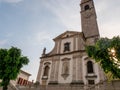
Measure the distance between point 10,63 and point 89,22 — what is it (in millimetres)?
21653

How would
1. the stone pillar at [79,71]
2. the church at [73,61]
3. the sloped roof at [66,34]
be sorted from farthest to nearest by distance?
the sloped roof at [66,34] < the church at [73,61] < the stone pillar at [79,71]

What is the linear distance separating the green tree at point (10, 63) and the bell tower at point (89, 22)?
16.2 metres

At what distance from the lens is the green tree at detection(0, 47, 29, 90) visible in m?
17.8

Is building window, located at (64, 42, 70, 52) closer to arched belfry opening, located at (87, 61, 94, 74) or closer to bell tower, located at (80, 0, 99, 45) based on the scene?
bell tower, located at (80, 0, 99, 45)

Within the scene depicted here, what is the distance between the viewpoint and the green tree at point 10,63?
58.2 feet

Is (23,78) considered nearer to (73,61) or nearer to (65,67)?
(65,67)

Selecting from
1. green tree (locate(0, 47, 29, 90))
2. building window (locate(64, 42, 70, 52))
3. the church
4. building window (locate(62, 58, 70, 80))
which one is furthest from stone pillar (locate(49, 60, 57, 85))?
green tree (locate(0, 47, 29, 90))

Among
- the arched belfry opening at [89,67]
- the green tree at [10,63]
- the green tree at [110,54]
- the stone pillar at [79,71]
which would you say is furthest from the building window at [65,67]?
the green tree at [110,54]

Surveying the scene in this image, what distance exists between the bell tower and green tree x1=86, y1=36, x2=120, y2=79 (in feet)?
44.7

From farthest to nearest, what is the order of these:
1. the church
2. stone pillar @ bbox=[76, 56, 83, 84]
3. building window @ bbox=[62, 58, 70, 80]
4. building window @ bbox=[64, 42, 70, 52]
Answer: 1. building window @ bbox=[64, 42, 70, 52]
2. building window @ bbox=[62, 58, 70, 80]
3. the church
4. stone pillar @ bbox=[76, 56, 83, 84]

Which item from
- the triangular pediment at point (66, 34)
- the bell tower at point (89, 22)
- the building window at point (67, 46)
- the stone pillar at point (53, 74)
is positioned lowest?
the stone pillar at point (53, 74)

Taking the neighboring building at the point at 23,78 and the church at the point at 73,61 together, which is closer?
the church at the point at 73,61

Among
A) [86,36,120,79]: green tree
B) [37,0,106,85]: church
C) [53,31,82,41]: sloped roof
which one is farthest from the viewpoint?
[53,31,82,41]: sloped roof

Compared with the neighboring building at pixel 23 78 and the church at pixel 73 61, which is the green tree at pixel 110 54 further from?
the neighboring building at pixel 23 78
